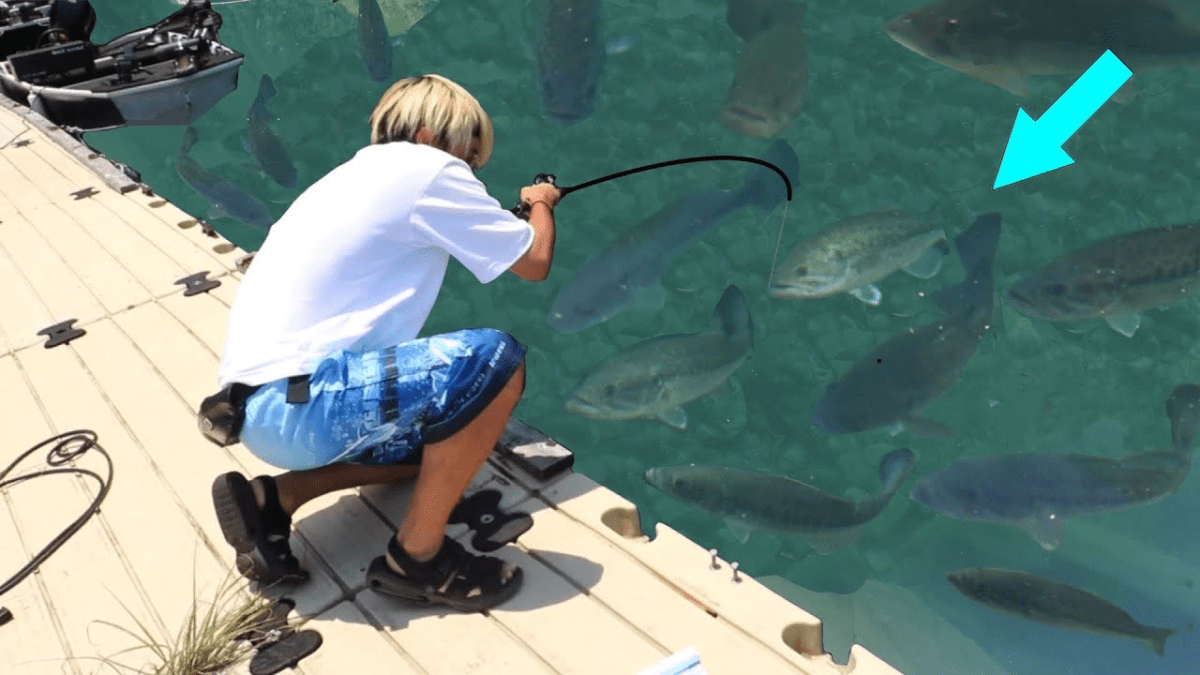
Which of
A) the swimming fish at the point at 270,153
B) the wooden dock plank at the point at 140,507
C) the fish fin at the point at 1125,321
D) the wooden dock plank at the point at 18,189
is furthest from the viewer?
the swimming fish at the point at 270,153

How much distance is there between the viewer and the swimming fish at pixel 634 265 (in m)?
6.05

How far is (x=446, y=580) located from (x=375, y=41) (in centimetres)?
734

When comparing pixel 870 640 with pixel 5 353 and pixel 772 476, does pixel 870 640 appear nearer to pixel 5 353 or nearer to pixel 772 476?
pixel 772 476

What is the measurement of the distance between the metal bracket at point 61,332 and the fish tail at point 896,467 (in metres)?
3.46

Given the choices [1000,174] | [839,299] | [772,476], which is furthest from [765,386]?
[1000,174]

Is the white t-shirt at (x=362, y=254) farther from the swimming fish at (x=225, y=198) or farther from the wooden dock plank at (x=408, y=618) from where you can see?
the swimming fish at (x=225, y=198)

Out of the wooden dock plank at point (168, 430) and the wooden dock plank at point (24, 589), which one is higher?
the wooden dock plank at point (24, 589)

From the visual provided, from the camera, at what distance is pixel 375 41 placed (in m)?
9.02

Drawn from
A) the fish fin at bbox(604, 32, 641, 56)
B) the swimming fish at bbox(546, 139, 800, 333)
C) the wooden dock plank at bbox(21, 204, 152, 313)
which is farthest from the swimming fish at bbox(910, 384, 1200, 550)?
the fish fin at bbox(604, 32, 641, 56)

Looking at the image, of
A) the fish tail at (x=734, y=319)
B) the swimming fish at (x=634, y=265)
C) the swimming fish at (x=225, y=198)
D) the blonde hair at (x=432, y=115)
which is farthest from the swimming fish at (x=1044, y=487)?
the swimming fish at (x=225, y=198)

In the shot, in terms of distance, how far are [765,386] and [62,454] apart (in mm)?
3634

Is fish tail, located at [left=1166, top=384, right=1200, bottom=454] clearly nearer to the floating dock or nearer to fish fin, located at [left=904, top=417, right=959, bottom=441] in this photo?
fish fin, located at [left=904, top=417, right=959, bottom=441]

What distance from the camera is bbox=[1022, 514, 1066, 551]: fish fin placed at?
4594 mm

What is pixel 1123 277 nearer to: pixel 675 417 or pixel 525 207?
pixel 675 417
